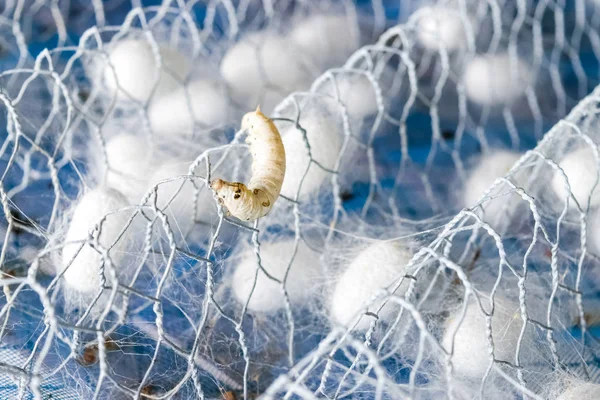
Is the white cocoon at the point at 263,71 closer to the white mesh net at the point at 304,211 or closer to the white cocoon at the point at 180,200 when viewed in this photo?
the white mesh net at the point at 304,211

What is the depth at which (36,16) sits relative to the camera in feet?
A: 3.82

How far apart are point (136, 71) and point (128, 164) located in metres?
0.17

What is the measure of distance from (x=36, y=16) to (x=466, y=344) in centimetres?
96

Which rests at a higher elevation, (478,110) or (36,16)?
(36,16)

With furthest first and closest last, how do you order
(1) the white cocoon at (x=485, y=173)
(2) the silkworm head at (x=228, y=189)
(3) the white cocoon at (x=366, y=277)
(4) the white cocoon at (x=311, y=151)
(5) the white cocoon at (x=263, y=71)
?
(5) the white cocoon at (x=263, y=71), (1) the white cocoon at (x=485, y=173), (4) the white cocoon at (x=311, y=151), (3) the white cocoon at (x=366, y=277), (2) the silkworm head at (x=228, y=189)

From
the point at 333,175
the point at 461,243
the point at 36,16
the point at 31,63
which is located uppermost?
the point at 36,16

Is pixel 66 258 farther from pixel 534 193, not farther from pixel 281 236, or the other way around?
pixel 534 193

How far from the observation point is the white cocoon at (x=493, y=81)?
1043 mm

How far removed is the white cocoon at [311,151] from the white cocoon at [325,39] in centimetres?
31

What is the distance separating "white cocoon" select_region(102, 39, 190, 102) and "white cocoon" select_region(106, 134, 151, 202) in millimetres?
88

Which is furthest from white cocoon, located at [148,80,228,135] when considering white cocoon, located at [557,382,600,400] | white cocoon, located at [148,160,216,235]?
white cocoon, located at [557,382,600,400]

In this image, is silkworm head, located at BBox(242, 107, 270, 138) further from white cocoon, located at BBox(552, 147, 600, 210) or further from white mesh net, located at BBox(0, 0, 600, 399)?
white cocoon, located at BBox(552, 147, 600, 210)

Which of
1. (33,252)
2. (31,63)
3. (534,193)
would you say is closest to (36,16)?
(31,63)

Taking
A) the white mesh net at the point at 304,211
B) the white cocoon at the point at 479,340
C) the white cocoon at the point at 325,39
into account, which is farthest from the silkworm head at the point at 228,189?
the white cocoon at the point at 325,39
